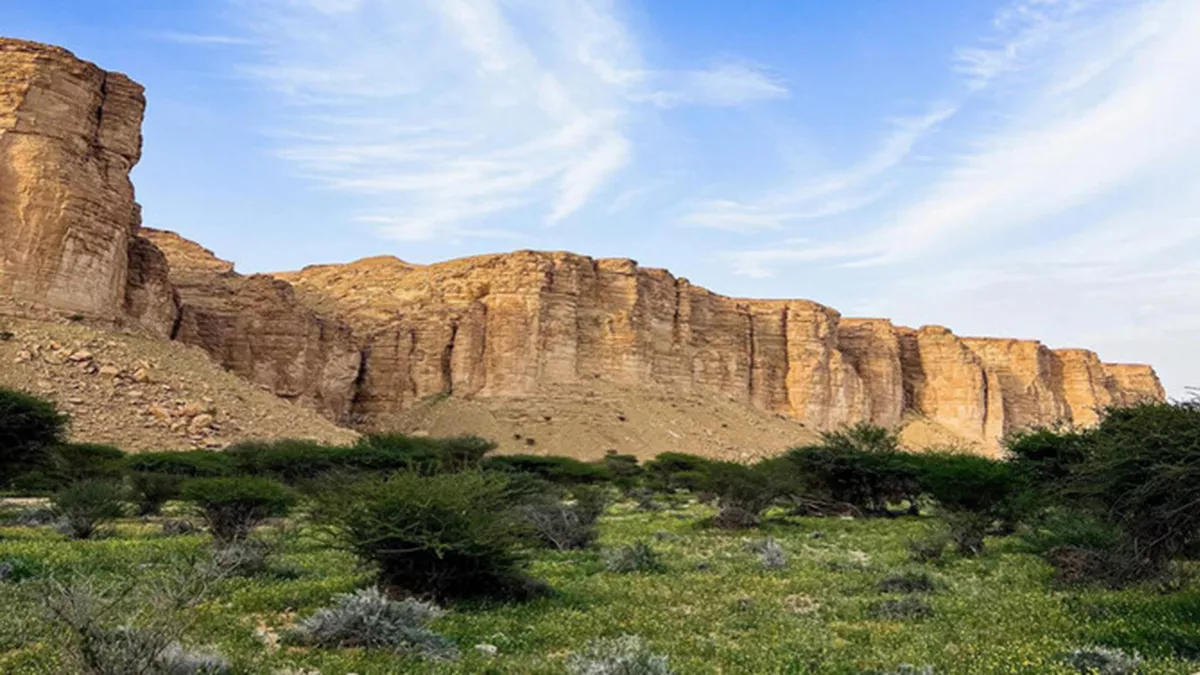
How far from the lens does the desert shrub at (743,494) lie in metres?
23.9

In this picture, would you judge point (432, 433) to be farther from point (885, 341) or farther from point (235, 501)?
point (885, 341)

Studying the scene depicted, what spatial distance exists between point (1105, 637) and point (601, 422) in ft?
196

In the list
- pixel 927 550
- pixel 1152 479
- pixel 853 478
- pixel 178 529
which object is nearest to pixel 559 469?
pixel 853 478

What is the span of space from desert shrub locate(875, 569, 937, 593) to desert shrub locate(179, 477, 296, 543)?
11.4 m

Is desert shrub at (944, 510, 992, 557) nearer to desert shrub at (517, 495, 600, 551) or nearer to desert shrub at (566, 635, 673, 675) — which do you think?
desert shrub at (517, 495, 600, 551)

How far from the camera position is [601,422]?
221 ft

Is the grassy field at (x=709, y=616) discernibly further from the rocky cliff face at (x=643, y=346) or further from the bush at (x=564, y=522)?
the rocky cliff face at (x=643, y=346)

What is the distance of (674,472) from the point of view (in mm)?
49719

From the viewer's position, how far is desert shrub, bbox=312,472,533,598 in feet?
32.8

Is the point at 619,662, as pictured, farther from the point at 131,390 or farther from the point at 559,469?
the point at 131,390

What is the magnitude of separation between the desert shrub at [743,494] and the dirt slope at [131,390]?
28056 millimetres

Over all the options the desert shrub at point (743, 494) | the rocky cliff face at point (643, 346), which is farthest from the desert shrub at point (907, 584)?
the rocky cliff face at point (643, 346)

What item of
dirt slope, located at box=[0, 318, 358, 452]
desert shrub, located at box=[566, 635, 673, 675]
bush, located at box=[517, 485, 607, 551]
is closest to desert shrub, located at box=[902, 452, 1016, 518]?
bush, located at box=[517, 485, 607, 551]

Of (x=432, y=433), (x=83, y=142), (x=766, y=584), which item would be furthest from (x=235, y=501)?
(x=432, y=433)
